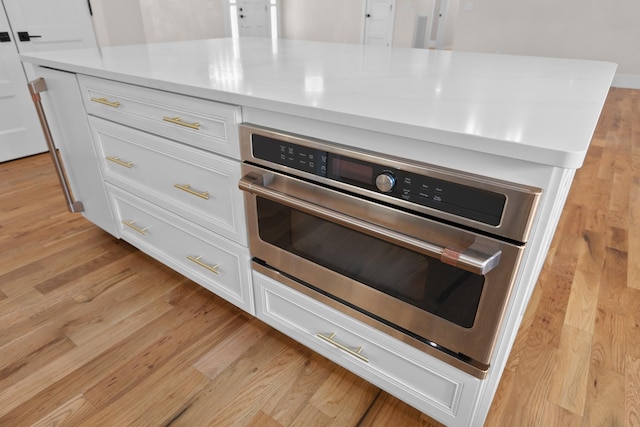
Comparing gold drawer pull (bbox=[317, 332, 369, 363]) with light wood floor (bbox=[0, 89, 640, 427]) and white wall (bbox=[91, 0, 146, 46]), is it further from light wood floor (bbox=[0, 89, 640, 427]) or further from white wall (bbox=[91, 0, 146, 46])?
white wall (bbox=[91, 0, 146, 46])

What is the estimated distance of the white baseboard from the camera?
18.0ft

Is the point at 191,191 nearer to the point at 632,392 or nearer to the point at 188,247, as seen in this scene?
the point at 188,247

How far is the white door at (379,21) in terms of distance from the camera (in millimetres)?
6383

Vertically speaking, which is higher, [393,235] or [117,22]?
[117,22]

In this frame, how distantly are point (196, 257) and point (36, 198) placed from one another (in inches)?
66.9

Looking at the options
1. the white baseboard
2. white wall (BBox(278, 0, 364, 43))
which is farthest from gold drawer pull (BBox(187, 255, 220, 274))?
the white baseboard

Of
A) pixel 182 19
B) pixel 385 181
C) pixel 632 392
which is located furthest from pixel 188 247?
pixel 182 19

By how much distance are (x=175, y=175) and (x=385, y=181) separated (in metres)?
0.85

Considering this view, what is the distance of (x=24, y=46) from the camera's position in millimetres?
3010

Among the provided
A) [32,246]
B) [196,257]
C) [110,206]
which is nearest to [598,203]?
[196,257]

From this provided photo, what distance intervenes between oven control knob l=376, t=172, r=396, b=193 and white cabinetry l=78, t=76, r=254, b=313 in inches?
18.0

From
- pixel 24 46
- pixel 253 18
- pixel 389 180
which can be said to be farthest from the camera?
pixel 253 18

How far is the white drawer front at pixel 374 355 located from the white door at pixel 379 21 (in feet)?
20.7

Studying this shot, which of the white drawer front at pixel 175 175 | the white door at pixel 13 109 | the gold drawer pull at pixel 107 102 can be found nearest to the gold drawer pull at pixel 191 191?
the white drawer front at pixel 175 175
